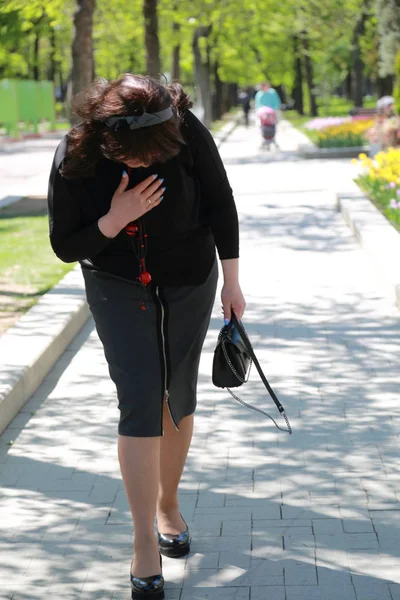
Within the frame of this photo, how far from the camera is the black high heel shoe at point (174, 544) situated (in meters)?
3.97

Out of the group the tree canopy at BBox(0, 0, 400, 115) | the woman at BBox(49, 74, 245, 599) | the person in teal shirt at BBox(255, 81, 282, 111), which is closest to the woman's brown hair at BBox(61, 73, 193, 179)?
the woman at BBox(49, 74, 245, 599)

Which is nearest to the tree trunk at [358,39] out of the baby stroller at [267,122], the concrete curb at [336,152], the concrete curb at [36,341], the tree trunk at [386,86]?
the tree trunk at [386,86]

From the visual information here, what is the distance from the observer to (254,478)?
188 inches

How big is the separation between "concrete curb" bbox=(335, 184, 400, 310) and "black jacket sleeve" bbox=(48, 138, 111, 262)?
491 centimetres

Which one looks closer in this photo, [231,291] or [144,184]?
[144,184]

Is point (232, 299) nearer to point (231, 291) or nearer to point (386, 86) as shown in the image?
point (231, 291)

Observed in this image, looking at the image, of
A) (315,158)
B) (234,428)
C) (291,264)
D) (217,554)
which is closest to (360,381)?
(234,428)

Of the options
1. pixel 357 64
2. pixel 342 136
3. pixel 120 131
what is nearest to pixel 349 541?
pixel 120 131

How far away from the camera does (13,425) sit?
18.7ft

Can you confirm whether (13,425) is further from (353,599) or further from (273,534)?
(353,599)

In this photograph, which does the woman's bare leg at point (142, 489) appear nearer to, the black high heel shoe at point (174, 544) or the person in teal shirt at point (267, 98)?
the black high heel shoe at point (174, 544)

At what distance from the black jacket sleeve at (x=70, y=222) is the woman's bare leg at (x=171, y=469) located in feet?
2.39

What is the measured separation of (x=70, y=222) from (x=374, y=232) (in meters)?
7.78

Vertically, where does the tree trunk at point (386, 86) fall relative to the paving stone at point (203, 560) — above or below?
below
